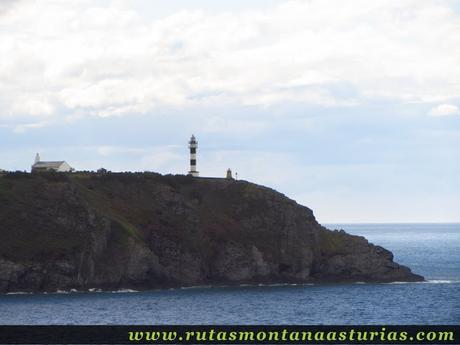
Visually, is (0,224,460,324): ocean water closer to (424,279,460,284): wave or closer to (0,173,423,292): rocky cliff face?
(0,173,423,292): rocky cliff face

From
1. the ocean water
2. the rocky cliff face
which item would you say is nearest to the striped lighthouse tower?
the rocky cliff face

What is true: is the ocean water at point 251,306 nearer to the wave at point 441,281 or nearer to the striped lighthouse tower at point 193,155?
the wave at point 441,281

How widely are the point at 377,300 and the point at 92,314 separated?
1306 inches

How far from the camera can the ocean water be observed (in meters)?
92.9

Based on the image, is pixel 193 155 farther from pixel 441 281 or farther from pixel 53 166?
pixel 441 281

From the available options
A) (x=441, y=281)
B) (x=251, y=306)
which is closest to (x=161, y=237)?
(x=251, y=306)

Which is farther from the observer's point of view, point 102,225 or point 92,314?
point 102,225

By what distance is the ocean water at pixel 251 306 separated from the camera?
9294 centimetres

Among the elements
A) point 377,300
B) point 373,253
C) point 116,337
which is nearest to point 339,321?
point 377,300

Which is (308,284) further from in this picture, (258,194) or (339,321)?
(339,321)

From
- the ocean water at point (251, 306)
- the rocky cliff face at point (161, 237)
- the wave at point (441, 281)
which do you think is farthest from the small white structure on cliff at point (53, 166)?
the wave at point (441, 281)

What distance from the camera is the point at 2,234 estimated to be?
117312 millimetres

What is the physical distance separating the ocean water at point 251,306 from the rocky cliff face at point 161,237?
3034mm

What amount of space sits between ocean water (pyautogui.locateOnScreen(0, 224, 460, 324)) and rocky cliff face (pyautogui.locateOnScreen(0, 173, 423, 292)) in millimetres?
3034
